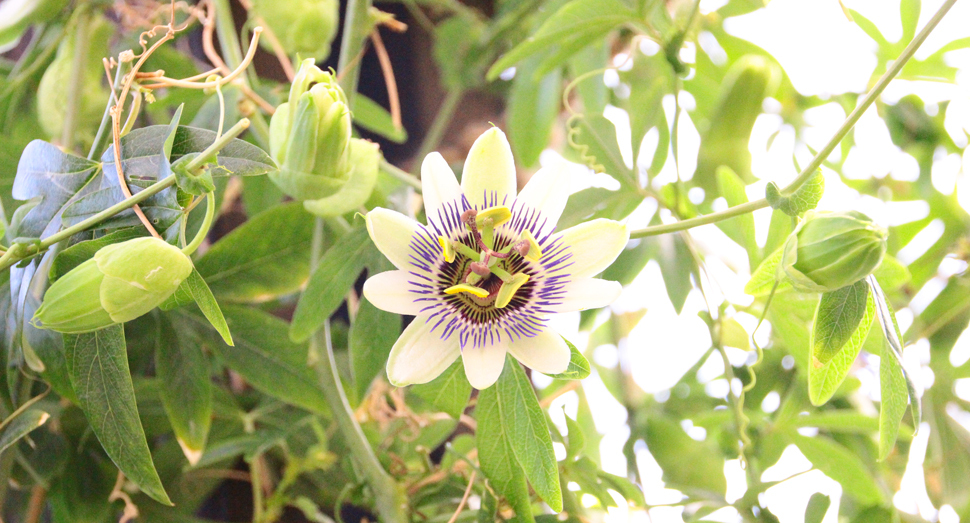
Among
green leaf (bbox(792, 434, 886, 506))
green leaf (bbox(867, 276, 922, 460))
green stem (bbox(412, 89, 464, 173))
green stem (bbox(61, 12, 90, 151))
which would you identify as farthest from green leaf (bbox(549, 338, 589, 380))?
green stem (bbox(412, 89, 464, 173))

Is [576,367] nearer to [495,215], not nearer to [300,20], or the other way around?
[495,215]

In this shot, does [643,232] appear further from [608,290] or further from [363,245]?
[363,245]

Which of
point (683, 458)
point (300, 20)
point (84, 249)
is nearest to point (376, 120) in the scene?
point (300, 20)

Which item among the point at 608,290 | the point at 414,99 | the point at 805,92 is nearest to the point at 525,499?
the point at 608,290

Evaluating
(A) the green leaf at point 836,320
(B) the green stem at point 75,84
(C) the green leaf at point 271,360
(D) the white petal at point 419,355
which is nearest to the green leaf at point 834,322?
(A) the green leaf at point 836,320

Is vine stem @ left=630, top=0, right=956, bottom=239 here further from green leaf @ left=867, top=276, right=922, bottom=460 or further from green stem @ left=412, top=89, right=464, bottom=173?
green stem @ left=412, top=89, right=464, bottom=173

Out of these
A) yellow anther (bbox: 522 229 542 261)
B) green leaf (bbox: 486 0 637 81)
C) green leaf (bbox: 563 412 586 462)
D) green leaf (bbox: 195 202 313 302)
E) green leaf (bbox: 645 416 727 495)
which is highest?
green leaf (bbox: 486 0 637 81)
